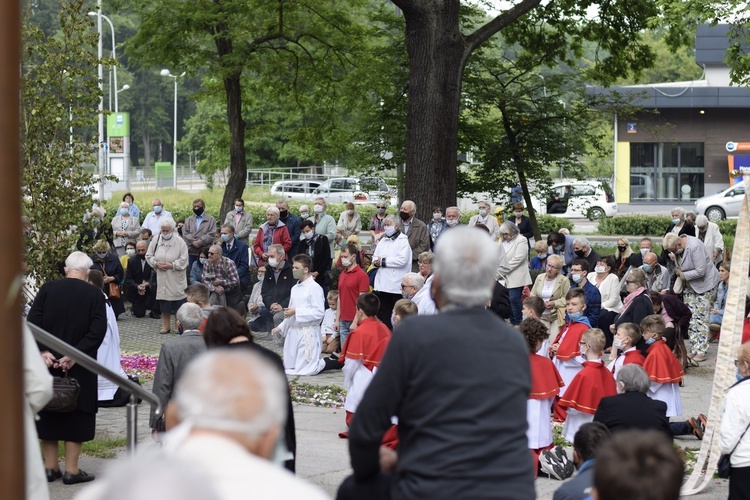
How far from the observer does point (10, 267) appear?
2.82m

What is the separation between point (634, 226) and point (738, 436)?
A: 30653mm

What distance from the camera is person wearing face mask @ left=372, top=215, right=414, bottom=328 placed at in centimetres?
1545

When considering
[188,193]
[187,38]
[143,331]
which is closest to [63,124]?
[143,331]

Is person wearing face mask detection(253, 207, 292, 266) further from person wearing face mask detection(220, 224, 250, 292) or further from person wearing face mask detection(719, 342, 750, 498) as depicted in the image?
person wearing face mask detection(719, 342, 750, 498)

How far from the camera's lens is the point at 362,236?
3569 cm

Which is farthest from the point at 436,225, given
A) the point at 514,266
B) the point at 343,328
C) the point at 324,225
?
the point at 343,328

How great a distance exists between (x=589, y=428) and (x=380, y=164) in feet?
56.6

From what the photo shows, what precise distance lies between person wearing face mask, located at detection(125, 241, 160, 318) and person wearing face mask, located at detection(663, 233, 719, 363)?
904 centimetres

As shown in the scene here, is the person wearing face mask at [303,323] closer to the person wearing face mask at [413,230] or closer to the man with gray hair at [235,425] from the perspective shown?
the person wearing face mask at [413,230]

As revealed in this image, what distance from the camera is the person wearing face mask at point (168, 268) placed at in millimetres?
17688

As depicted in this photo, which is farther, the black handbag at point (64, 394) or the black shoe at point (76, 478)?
the black shoe at point (76, 478)

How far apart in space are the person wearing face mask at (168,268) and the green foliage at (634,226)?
895 inches

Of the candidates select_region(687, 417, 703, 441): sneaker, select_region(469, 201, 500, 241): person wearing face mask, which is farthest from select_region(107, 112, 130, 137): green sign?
select_region(687, 417, 703, 441): sneaker

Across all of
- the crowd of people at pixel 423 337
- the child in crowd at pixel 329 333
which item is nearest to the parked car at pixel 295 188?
the crowd of people at pixel 423 337
